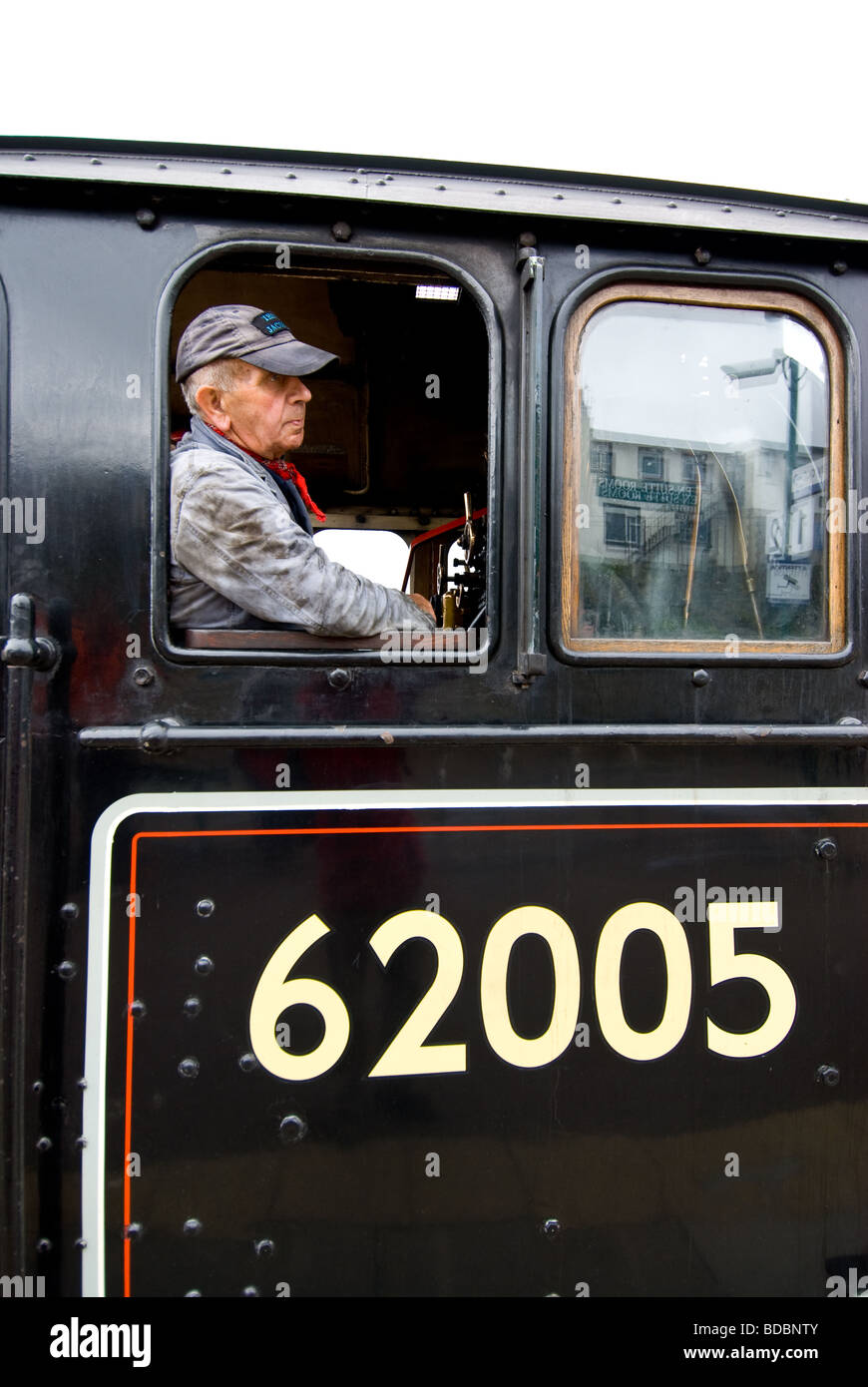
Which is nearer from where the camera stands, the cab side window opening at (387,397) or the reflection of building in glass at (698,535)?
the reflection of building in glass at (698,535)

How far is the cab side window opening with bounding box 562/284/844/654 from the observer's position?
64.4 inches

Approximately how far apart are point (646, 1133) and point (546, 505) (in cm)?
122

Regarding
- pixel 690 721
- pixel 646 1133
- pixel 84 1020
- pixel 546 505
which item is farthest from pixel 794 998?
pixel 84 1020

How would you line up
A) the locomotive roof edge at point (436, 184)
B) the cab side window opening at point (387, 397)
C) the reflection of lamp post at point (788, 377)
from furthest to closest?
1. the cab side window opening at point (387, 397)
2. the reflection of lamp post at point (788, 377)
3. the locomotive roof edge at point (436, 184)

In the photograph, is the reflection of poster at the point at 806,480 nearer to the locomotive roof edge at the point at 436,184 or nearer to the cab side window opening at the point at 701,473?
the cab side window opening at the point at 701,473

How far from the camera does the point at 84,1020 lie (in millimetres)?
1486

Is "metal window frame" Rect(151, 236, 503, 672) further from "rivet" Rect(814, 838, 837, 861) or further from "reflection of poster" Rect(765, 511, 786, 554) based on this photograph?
"rivet" Rect(814, 838, 837, 861)

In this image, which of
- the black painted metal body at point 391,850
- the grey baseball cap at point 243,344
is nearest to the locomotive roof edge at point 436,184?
the black painted metal body at point 391,850

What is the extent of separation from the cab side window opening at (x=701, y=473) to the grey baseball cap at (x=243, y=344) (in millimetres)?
550

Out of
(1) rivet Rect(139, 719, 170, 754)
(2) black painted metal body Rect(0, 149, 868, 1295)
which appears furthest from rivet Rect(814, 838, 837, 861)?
(1) rivet Rect(139, 719, 170, 754)

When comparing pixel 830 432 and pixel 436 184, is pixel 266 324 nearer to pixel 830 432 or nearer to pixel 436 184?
pixel 436 184

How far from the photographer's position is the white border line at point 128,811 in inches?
58.5

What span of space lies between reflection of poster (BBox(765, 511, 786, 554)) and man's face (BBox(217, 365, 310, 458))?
3.32ft

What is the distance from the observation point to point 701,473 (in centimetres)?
168
